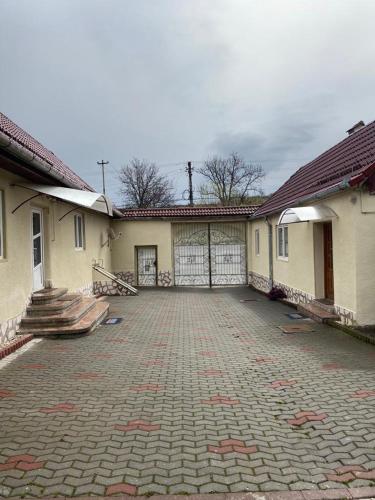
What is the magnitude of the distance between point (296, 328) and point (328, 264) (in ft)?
7.34

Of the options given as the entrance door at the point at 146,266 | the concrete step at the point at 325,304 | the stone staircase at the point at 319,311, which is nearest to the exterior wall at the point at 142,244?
the entrance door at the point at 146,266

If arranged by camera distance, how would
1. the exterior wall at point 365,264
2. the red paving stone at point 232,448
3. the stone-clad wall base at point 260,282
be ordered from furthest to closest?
the stone-clad wall base at point 260,282 < the exterior wall at point 365,264 < the red paving stone at point 232,448

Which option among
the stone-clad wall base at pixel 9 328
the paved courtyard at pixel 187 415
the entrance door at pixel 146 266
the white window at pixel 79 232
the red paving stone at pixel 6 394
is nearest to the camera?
the paved courtyard at pixel 187 415

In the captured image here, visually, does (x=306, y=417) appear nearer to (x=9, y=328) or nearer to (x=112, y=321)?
(x=9, y=328)

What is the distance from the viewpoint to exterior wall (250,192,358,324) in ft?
27.3

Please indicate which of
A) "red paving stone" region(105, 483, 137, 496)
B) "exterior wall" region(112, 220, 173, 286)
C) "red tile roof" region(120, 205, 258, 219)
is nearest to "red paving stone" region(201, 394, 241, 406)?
"red paving stone" region(105, 483, 137, 496)

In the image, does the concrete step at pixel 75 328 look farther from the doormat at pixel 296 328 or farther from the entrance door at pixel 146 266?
the entrance door at pixel 146 266

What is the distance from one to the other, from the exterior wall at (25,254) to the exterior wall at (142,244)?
6.13 metres

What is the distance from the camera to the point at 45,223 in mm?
10375

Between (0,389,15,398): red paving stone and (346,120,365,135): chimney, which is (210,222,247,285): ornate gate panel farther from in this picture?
(0,389,15,398): red paving stone

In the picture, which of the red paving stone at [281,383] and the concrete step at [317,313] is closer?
the red paving stone at [281,383]

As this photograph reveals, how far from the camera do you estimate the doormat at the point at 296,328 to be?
9.01 m

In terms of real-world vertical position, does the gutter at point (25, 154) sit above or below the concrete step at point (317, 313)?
above

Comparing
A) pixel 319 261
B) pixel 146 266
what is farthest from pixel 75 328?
pixel 146 266
